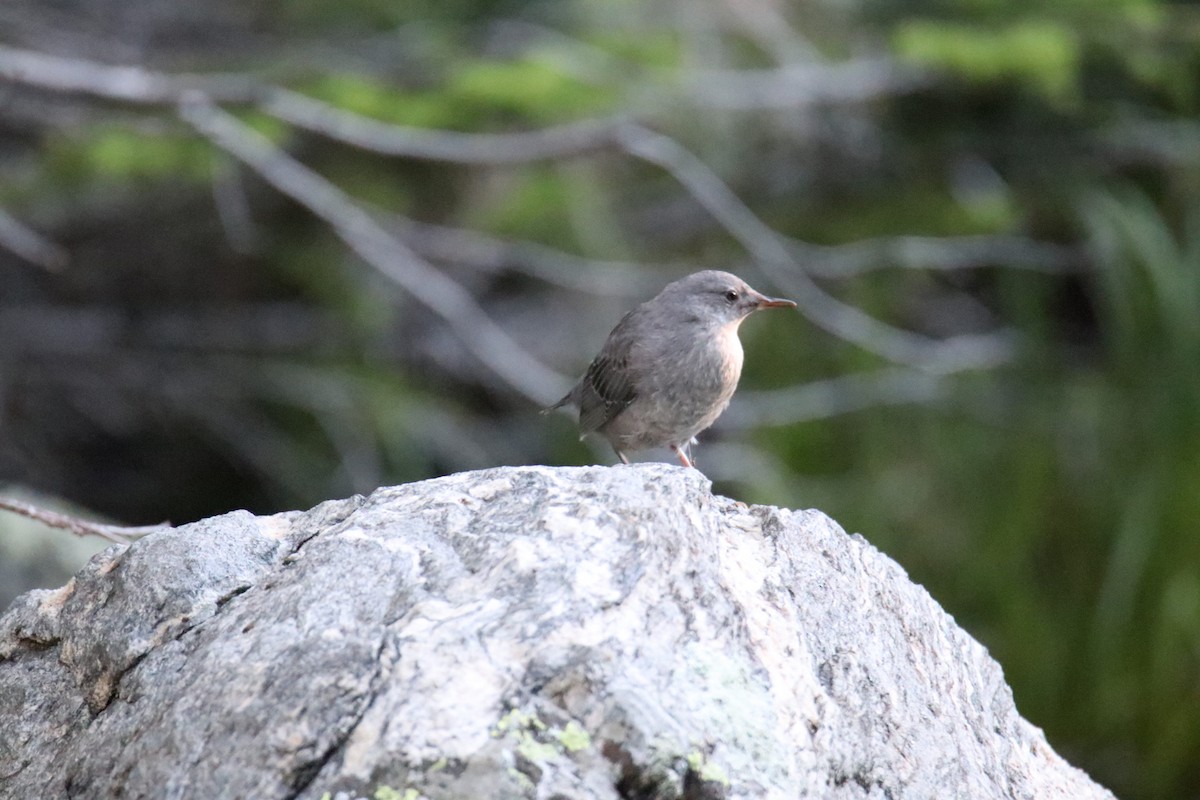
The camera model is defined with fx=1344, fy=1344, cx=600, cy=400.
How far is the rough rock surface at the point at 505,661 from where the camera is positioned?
219 cm

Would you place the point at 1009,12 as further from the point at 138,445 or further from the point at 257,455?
the point at 138,445

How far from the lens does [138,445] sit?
29.3 ft

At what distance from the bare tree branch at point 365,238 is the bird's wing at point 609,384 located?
1.49 metres

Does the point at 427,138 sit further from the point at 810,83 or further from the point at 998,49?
the point at 998,49

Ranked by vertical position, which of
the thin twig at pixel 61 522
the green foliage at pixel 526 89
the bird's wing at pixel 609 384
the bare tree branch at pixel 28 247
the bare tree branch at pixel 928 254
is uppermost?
the bare tree branch at pixel 928 254

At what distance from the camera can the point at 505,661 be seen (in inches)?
88.9

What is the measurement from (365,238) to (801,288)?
96.5 inches

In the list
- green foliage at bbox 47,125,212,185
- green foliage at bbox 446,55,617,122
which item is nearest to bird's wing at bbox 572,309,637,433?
green foliage at bbox 446,55,617,122

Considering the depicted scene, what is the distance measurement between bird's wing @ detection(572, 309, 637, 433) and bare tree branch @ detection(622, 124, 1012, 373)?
4.35 ft

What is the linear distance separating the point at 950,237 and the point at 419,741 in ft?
20.7

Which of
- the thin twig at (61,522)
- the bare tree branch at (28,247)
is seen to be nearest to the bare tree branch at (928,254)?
the bare tree branch at (28,247)

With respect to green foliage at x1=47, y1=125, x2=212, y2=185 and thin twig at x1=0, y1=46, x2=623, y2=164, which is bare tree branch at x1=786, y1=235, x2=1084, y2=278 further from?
green foliage at x1=47, y1=125, x2=212, y2=185

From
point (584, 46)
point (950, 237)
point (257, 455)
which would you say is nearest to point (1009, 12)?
point (950, 237)

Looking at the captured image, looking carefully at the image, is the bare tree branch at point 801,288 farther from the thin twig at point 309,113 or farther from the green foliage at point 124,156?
the green foliage at point 124,156
